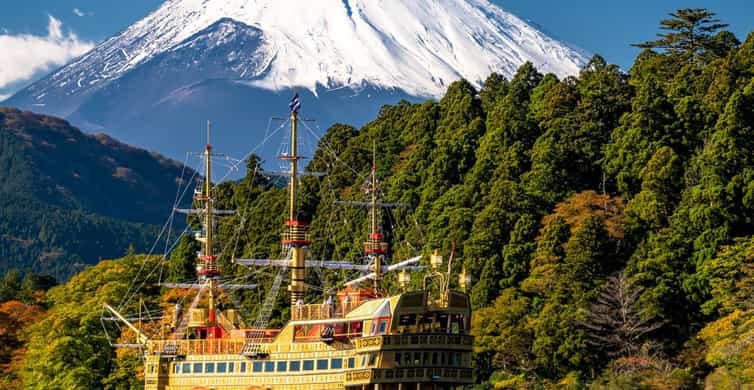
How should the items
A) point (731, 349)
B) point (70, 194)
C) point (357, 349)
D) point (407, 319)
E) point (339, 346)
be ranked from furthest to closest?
point (70, 194), point (731, 349), point (339, 346), point (407, 319), point (357, 349)

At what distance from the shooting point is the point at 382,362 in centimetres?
4356

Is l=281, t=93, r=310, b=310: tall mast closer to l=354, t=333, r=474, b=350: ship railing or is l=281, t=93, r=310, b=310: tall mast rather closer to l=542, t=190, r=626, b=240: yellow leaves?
l=354, t=333, r=474, b=350: ship railing

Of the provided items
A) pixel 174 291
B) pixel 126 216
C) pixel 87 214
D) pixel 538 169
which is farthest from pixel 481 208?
pixel 126 216

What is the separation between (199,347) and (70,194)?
4587 inches

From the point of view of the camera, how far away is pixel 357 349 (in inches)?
1743

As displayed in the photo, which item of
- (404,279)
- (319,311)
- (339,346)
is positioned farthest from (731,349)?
(319,311)

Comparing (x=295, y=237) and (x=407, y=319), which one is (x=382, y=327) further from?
(x=295, y=237)

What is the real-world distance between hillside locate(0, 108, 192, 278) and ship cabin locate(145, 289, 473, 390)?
9227cm

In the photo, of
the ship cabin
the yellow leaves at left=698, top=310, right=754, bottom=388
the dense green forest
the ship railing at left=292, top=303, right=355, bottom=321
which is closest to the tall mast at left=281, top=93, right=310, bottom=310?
the ship cabin

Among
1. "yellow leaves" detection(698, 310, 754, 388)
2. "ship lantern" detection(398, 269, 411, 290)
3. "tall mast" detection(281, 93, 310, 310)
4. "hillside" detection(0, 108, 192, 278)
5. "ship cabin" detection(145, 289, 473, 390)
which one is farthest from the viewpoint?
"hillside" detection(0, 108, 192, 278)

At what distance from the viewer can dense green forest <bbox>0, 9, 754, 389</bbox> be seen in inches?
2064

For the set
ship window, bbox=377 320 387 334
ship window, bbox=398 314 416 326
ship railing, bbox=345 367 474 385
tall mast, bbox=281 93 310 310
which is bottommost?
ship railing, bbox=345 367 474 385

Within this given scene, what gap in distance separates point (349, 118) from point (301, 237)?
137474 mm

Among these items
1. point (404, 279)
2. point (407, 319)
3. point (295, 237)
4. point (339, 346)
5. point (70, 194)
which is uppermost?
point (70, 194)
